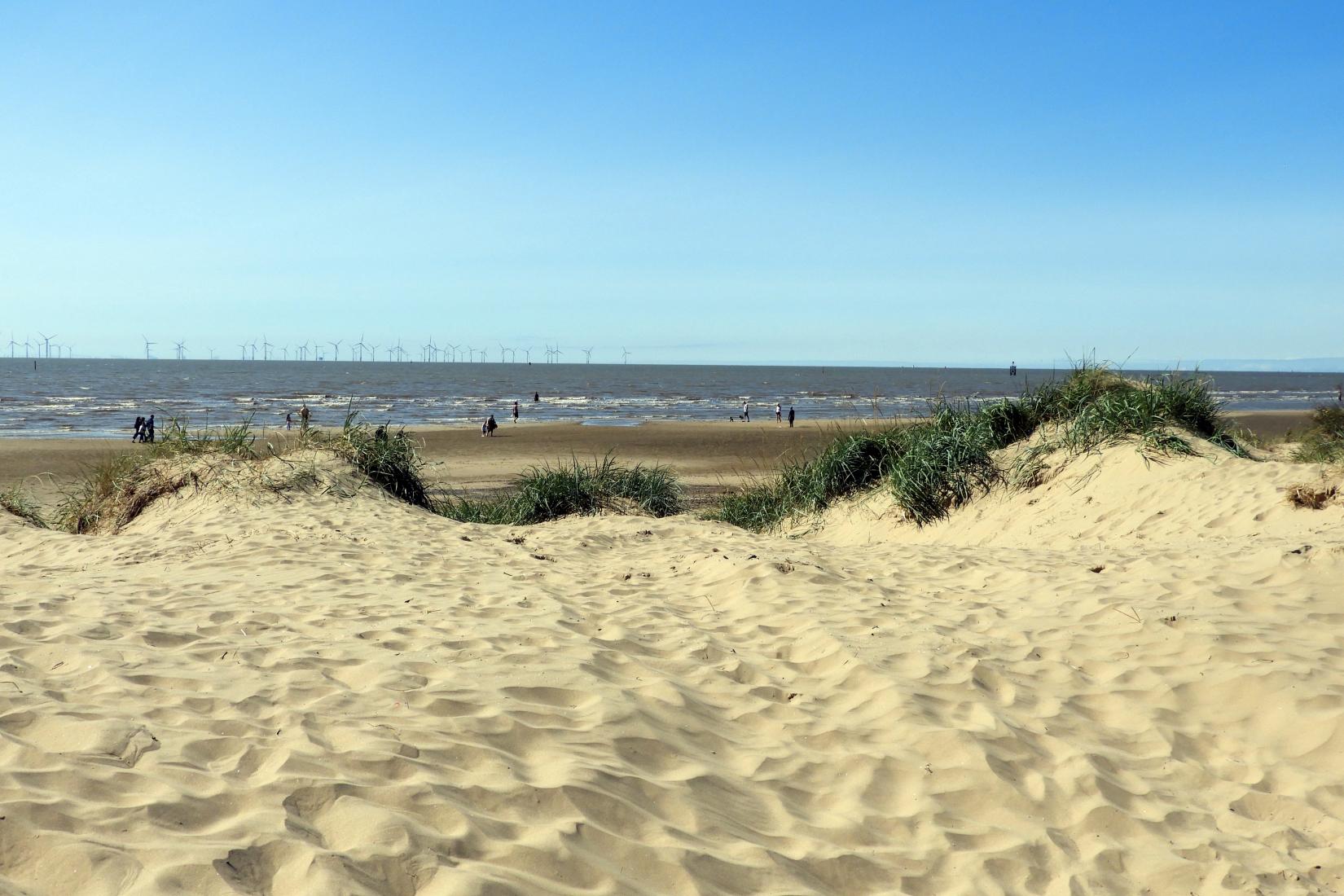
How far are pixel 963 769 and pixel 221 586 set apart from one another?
A: 4.56 meters

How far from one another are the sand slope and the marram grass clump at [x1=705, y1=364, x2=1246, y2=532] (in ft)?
11.7

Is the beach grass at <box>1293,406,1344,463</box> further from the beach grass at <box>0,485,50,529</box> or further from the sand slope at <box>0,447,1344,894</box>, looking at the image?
the beach grass at <box>0,485,50,529</box>

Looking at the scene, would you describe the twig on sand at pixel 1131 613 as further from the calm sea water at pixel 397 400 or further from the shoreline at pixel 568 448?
the calm sea water at pixel 397 400

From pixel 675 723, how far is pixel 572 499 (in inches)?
284

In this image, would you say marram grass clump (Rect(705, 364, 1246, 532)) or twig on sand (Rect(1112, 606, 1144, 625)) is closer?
twig on sand (Rect(1112, 606, 1144, 625))

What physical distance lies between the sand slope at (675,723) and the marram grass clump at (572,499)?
3.59 m

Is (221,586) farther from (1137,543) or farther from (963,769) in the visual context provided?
(1137,543)

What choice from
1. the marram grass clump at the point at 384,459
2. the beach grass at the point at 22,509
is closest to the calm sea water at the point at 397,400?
the marram grass clump at the point at 384,459

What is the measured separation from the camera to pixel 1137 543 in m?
8.30

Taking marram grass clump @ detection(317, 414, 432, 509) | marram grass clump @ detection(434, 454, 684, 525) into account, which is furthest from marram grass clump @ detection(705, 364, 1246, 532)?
marram grass clump @ detection(317, 414, 432, 509)

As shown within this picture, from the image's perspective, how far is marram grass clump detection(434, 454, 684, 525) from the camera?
11016 millimetres

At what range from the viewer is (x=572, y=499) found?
11.2 m

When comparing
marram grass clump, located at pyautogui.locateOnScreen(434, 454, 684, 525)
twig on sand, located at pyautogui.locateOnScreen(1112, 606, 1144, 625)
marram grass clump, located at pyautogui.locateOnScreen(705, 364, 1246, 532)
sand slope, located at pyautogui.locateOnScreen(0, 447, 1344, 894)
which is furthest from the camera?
marram grass clump, located at pyautogui.locateOnScreen(434, 454, 684, 525)

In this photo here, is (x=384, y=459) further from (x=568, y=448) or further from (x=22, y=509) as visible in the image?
(x=568, y=448)
